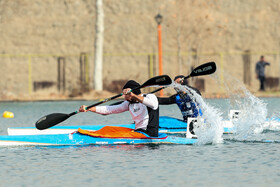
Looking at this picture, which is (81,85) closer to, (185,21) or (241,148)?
(185,21)

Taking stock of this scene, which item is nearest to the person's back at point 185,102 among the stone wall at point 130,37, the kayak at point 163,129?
the kayak at point 163,129

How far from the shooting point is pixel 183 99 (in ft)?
47.9

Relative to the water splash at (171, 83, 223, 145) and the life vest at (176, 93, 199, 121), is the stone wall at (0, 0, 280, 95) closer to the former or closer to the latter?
the life vest at (176, 93, 199, 121)

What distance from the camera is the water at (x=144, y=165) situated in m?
8.85

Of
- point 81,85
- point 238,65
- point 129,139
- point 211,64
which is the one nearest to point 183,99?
point 211,64

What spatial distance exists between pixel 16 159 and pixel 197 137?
3.70 meters

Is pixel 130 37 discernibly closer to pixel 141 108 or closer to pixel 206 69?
pixel 206 69

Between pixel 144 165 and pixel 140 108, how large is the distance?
7.68ft

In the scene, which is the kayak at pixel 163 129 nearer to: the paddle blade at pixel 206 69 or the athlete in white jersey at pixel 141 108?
the paddle blade at pixel 206 69

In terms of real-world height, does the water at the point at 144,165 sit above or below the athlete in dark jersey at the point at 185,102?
below

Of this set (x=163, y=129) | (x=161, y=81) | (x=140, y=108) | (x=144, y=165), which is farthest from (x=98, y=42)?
(x=144, y=165)

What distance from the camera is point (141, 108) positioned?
41.0ft

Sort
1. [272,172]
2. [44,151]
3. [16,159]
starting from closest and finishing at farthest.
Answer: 1. [272,172]
2. [16,159]
3. [44,151]

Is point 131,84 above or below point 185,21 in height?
below
